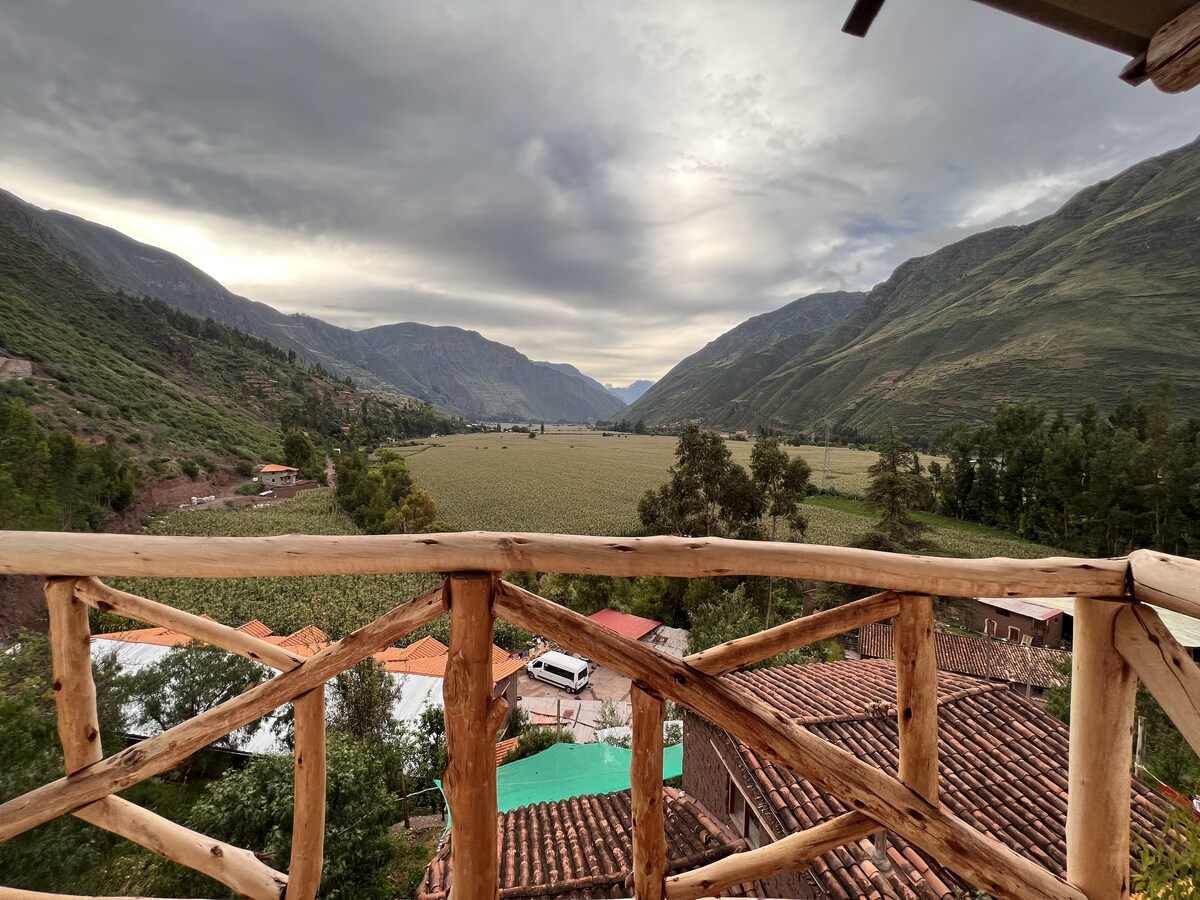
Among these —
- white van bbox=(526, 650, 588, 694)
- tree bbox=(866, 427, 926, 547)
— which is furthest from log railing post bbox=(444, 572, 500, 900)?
tree bbox=(866, 427, 926, 547)

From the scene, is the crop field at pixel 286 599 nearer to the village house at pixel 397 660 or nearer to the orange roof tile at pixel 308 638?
the village house at pixel 397 660

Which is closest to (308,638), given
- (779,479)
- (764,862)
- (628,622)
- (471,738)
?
(628,622)

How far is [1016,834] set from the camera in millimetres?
4090

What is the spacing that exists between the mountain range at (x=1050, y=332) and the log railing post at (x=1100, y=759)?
8632cm

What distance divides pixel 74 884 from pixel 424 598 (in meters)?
5.64

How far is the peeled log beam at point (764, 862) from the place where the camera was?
1.21m

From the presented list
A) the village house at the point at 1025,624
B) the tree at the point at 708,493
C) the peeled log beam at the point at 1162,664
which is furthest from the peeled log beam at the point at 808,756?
the village house at the point at 1025,624

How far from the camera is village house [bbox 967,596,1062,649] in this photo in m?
18.5

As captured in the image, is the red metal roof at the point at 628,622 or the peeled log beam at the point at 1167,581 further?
the red metal roof at the point at 628,622

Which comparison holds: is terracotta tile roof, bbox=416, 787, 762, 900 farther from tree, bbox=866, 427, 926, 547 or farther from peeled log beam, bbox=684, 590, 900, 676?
tree, bbox=866, 427, 926, 547

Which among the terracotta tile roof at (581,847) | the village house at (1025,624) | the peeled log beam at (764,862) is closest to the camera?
the peeled log beam at (764,862)

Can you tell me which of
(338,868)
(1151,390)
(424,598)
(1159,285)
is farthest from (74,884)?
(1159,285)

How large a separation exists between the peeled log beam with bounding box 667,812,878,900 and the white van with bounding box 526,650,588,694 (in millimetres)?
15913

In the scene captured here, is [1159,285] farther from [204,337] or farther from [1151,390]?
[204,337]
